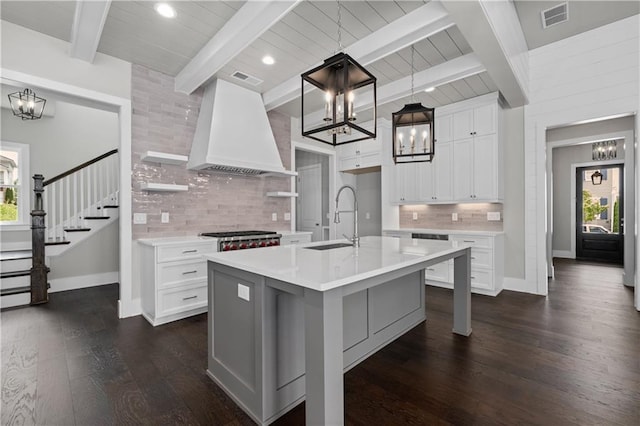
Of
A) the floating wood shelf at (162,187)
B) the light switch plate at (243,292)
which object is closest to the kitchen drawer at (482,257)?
the light switch plate at (243,292)

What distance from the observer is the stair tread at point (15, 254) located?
3998 millimetres

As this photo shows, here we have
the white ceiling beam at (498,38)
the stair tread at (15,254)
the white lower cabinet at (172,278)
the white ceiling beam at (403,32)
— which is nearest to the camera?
the white ceiling beam at (498,38)

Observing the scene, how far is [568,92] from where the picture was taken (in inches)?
152

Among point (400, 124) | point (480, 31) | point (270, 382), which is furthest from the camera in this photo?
point (400, 124)

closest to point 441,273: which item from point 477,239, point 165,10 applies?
point 477,239

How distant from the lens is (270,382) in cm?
167

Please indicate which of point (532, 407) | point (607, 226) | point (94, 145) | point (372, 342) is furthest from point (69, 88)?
point (607, 226)

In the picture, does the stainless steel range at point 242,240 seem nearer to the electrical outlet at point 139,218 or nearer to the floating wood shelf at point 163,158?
the electrical outlet at point 139,218

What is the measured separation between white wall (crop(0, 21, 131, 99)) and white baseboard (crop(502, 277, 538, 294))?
18.6 ft

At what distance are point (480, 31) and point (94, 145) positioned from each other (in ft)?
21.7

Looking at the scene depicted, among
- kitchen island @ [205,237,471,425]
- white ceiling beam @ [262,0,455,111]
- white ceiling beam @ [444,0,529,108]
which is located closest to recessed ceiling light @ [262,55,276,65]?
white ceiling beam @ [262,0,455,111]

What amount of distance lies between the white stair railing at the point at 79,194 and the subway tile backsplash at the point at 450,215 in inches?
214

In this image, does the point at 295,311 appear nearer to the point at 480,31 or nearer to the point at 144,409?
the point at 144,409

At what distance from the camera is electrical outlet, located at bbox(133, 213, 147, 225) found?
3529mm
